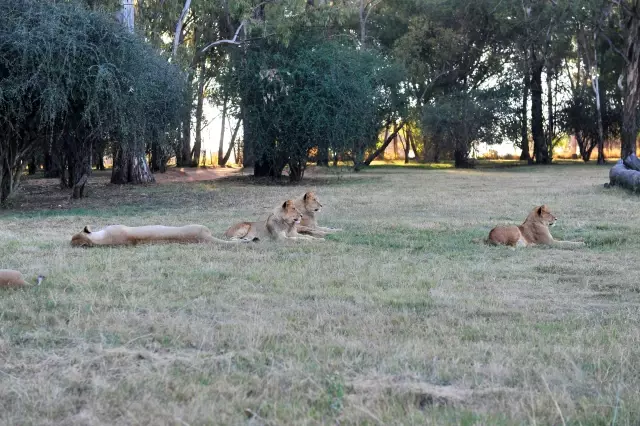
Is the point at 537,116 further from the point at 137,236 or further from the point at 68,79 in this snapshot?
the point at 137,236

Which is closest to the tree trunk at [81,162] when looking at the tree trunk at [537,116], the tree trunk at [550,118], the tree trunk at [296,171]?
the tree trunk at [296,171]

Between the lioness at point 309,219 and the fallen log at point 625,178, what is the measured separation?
11.1 metres

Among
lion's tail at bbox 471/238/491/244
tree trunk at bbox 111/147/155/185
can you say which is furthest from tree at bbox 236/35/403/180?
lion's tail at bbox 471/238/491/244

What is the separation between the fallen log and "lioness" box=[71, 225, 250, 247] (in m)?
13.7

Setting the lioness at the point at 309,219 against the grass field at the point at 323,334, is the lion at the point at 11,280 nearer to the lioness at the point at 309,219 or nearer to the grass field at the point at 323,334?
the grass field at the point at 323,334

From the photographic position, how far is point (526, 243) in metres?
10.4

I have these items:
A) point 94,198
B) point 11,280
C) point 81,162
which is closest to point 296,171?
point 94,198

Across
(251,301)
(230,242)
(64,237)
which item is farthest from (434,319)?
(64,237)

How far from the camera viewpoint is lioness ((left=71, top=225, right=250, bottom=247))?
31.8 ft

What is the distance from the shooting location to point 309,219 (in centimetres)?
1199

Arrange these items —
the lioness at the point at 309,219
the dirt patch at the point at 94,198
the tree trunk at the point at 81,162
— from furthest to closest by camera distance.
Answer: the tree trunk at the point at 81,162
the dirt patch at the point at 94,198
the lioness at the point at 309,219

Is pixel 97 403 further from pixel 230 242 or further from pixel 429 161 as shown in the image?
pixel 429 161

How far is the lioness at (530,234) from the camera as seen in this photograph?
10.3 metres

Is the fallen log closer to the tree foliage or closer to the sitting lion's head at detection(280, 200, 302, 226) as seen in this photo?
the sitting lion's head at detection(280, 200, 302, 226)
